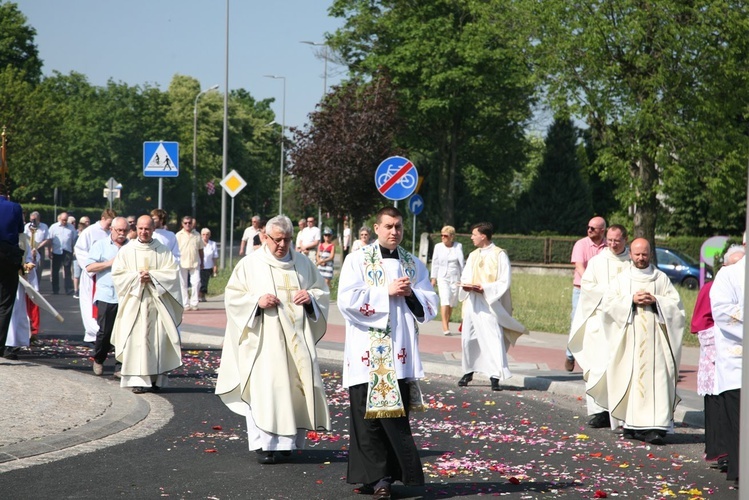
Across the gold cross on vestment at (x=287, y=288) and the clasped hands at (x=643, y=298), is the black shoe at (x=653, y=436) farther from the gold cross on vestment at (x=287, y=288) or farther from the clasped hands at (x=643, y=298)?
the gold cross on vestment at (x=287, y=288)

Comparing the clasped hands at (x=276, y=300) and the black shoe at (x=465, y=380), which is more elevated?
the clasped hands at (x=276, y=300)

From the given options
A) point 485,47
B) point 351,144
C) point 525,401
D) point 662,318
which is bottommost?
point 525,401

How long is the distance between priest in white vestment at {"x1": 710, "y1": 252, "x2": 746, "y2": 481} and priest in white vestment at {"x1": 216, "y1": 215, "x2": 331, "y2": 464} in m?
2.88

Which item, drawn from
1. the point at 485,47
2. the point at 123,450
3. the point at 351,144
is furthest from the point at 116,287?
the point at 485,47

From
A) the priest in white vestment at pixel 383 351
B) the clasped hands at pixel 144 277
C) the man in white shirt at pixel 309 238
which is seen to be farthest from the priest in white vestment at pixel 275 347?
the man in white shirt at pixel 309 238

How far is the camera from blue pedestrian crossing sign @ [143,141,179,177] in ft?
71.4

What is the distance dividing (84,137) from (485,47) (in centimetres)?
2907

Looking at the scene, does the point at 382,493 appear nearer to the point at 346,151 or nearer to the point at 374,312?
the point at 374,312

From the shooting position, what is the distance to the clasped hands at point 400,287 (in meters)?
7.52

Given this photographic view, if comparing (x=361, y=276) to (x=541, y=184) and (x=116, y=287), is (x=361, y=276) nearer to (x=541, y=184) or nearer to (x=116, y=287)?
(x=116, y=287)

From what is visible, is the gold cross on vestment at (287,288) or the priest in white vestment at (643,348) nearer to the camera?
the gold cross on vestment at (287,288)

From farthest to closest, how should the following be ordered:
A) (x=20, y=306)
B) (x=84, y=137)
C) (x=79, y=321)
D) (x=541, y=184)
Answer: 1. (x=84, y=137)
2. (x=541, y=184)
3. (x=79, y=321)
4. (x=20, y=306)

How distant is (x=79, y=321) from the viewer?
20328 millimetres

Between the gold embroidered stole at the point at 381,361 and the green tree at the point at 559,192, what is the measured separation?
5369 cm
